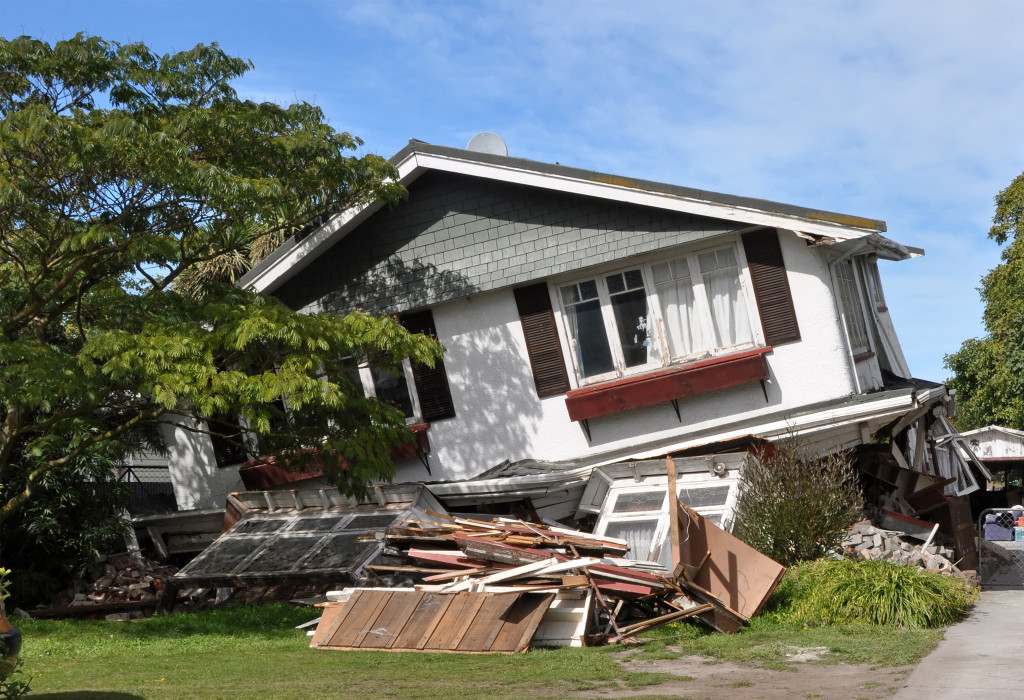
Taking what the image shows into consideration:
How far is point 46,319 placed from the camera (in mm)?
14055

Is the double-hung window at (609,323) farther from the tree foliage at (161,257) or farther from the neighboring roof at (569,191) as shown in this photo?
the tree foliage at (161,257)

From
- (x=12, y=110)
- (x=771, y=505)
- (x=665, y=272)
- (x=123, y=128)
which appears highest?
(x=12, y=110)

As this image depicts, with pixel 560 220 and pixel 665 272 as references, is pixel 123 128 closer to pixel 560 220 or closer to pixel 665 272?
pixel 560 220

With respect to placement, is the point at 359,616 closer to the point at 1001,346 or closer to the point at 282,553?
the point at 282,553

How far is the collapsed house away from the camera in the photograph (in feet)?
48.2

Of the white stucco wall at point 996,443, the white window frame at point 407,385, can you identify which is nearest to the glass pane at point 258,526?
the white window frame at point 407,385

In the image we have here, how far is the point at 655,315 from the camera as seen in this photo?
15391mm

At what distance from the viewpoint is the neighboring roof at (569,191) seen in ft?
47.0

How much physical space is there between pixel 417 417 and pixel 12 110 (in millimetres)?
7311

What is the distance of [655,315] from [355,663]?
7525 millimetres

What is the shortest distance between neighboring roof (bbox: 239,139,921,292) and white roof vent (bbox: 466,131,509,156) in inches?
81.3

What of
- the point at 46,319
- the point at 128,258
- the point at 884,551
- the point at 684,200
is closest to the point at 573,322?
the point at 684,200

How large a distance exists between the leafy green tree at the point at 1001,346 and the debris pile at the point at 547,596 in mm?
27612

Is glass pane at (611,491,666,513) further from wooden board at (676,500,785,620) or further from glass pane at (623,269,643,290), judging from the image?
glass pane at (623,269,643,290)
